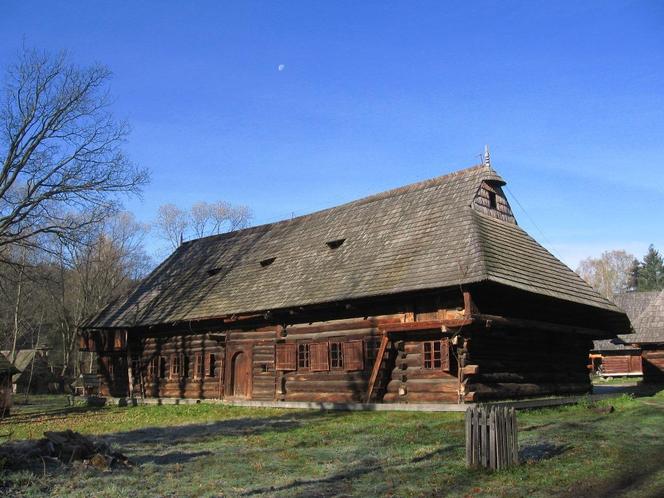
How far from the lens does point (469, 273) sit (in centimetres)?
1698

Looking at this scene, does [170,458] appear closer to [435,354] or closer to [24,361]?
[435,354]

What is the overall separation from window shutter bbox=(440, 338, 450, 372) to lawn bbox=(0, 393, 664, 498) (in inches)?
60.3

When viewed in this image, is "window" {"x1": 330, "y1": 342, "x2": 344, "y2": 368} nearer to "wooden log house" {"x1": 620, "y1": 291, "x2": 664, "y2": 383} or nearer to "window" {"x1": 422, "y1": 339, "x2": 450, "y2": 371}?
"window" {"x1": 422, "y1": 339, "x2": 450, "y2": 371}

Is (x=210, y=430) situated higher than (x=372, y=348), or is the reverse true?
(x=372, y=348)

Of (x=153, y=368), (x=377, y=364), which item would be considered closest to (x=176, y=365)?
(x=153, y=368)

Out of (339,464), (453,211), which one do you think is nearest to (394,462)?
(339,464)

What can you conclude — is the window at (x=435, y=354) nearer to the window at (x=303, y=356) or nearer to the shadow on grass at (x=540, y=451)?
the window at (x=303, y=356)

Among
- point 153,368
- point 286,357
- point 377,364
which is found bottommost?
point 153,368

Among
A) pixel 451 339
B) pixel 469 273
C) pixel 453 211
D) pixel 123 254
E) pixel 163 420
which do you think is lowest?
pixel 163 420

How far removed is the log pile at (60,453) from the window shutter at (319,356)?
10.7 metres

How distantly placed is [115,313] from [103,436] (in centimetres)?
1553

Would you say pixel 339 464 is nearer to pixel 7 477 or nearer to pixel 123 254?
pixel 7 477

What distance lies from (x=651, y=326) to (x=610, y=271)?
60.6 m

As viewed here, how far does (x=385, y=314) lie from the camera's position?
1925 cm
